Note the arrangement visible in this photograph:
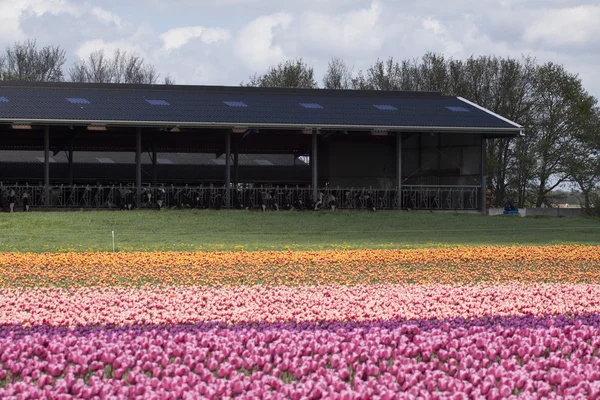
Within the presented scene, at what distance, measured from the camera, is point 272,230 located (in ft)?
83.4

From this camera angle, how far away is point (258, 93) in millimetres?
38250

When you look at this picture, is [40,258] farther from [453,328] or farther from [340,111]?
[340,111]

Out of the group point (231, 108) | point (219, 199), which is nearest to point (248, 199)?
point (219, 199)

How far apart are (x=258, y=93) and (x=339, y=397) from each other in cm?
3265

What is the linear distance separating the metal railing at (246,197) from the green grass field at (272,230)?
9.75ft

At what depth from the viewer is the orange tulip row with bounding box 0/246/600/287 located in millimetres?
13961

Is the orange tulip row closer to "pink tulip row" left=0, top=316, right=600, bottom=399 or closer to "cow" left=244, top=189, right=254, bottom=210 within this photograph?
"pink tulip row" left=0, top=316, right=600, bottom=399

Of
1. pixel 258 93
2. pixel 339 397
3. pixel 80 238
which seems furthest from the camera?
pixel 258 93

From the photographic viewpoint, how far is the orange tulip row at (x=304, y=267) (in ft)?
45.8

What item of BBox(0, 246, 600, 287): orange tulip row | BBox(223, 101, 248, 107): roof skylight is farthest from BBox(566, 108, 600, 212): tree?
BBox(0, 246, 600, 287): orange tulip row

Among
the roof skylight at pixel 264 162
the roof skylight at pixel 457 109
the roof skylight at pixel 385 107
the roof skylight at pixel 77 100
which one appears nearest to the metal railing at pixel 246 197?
the roof skylight at pixel 385 107

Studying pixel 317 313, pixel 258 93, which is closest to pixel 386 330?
pixel 317 313

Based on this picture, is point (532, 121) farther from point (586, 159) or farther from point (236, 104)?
point (236, 104)

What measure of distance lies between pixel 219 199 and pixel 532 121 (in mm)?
31278
